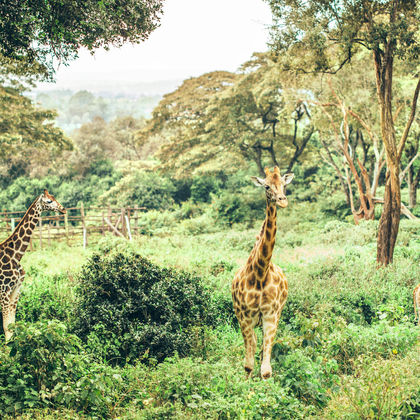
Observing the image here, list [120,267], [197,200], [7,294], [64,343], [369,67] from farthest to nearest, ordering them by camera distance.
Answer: [197,200] → [369,67] → [120,267] → [7,294] → [64,343]

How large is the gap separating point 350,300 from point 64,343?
5.01 meters

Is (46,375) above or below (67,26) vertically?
below

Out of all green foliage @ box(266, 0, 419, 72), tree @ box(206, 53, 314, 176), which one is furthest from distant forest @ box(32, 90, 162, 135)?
green foliage @ box(266, 0, 419, 72)

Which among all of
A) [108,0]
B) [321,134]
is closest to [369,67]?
[321,134]

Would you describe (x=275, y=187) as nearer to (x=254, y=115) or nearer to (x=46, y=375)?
(x=46, y=375)

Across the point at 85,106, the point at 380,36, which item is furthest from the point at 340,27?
the point at 85,106

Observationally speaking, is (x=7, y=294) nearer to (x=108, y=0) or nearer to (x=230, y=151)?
(x=108, y=0)

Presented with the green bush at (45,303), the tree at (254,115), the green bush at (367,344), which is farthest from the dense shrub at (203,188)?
the green bush at (367,344)

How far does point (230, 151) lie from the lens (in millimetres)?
20078

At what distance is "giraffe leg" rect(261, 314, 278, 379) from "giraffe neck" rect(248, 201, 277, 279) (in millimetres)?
514

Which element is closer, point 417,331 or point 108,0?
point 417,331

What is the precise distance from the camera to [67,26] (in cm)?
798

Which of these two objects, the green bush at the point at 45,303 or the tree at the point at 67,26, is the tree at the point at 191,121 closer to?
the tree at the point at 67,26

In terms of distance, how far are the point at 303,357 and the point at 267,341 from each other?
56cm
